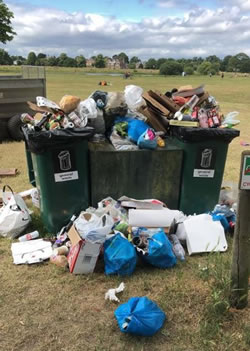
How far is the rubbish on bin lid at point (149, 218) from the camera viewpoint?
334 centimetres

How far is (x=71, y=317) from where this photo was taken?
8.06ft

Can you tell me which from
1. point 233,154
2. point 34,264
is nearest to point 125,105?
point 34,264

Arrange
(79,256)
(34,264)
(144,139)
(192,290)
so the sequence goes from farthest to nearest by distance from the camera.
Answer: (144,139), (34,264), (79,256), (192,290)

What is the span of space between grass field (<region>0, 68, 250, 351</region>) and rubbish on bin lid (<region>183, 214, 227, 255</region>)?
10 cm

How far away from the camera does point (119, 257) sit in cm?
287

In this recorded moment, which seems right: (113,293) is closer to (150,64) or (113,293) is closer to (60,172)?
(60,172)

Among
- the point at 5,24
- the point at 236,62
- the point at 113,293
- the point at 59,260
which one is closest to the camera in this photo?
the point at 113,293

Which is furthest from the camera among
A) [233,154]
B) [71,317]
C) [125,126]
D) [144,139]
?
[233,154]

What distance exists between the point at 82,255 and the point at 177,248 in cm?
92

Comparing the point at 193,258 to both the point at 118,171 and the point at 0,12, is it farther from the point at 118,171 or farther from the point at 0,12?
the point at 0,12

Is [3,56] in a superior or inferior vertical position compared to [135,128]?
inferior

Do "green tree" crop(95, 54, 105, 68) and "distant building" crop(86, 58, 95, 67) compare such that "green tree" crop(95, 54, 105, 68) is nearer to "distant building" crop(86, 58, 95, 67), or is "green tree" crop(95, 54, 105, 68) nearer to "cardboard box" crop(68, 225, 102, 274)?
"distant building" crop(86, 58, 95, 67)

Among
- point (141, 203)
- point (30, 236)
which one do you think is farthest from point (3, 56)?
point (141, 203)

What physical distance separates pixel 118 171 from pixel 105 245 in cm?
92
